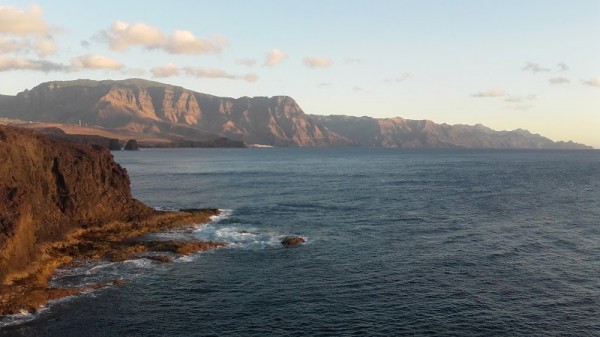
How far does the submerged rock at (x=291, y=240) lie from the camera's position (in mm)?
65000

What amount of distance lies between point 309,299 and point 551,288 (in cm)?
2474

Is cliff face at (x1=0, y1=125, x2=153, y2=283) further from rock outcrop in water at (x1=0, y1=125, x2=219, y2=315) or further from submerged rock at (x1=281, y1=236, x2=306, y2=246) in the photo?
submerged rock at (x1=281, y1=236, x2=306, y2=246)

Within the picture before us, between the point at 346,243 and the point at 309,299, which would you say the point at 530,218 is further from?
the point at 309,299

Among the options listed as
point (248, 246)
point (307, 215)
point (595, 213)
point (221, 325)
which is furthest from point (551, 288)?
point (595, 213)

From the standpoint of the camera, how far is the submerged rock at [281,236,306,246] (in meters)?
65.0

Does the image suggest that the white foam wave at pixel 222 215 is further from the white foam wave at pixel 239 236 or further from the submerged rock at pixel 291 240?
the submerged rock at pixel 291 240

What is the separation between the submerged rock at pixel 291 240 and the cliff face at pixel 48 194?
2806 cm

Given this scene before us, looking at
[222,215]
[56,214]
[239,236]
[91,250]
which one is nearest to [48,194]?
[56,214]

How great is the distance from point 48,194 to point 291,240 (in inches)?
1400

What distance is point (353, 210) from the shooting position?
93.9 m

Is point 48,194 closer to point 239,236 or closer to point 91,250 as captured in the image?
point 91,250

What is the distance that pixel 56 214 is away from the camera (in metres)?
66.2

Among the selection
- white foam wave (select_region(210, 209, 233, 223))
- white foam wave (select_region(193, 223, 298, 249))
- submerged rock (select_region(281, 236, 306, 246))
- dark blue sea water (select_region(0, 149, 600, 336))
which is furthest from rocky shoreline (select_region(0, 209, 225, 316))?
submerged rock (select_region(281, 236, 306, 246))

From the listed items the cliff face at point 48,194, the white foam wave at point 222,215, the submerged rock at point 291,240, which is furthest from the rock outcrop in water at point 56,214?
the submerged rock at point 291,240
